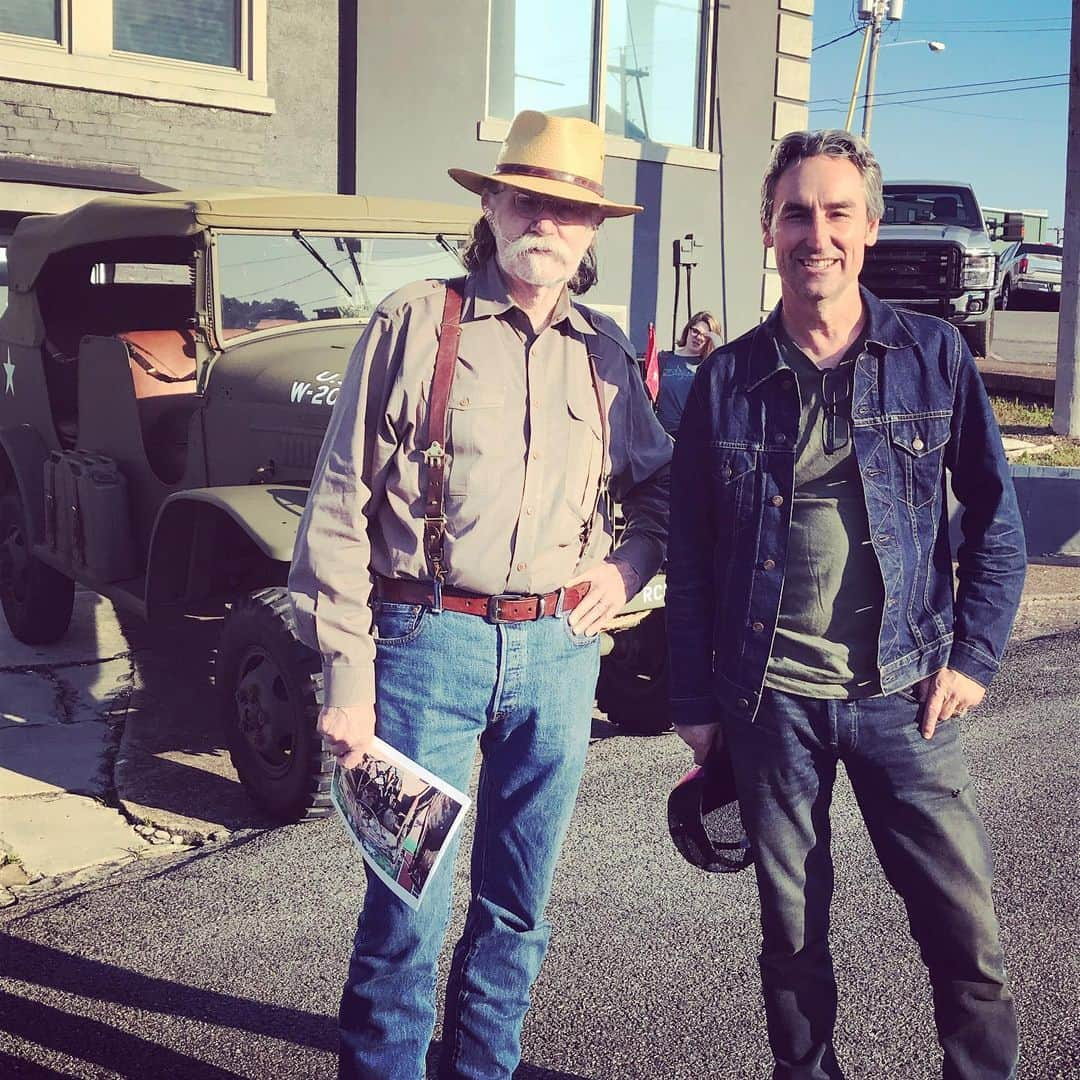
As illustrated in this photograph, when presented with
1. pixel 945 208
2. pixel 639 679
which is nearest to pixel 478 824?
pixel 639 679

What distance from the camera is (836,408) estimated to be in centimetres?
248

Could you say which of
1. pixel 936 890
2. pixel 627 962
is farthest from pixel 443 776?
pixel 627 962

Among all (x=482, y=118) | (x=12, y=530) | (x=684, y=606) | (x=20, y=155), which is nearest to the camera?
(x=684, y=606)

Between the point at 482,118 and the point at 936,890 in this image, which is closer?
the point at 936,890

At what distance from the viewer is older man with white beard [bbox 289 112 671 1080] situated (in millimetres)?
2469

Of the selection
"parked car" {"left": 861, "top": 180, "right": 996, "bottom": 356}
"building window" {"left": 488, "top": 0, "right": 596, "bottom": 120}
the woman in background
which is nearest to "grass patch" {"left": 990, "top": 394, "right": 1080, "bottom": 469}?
"parked car" {"left": 861, "top": 180, "right": 996, "bottom": 356}

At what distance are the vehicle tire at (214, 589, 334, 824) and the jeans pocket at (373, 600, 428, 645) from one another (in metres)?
1.89

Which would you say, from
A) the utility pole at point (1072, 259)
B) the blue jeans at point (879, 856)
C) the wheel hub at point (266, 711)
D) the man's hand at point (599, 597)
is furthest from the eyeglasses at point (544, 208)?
the utility pole at point (1072, 259)

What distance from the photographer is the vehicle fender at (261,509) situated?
4.61 metres

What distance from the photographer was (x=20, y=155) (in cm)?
1023

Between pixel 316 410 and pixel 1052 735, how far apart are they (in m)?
3.24

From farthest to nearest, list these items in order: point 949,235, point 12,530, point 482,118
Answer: point 949,235 → point 482,118 → point 12,530

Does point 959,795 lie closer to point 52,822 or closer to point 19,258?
point 52,822

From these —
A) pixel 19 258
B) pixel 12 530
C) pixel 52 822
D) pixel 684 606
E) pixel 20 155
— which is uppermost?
pixel 20 155
